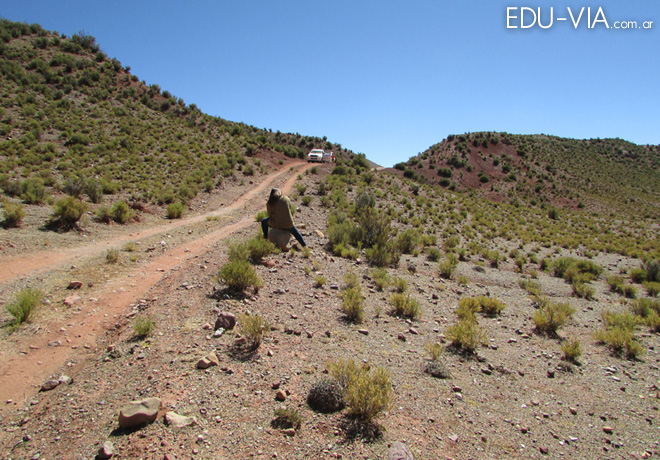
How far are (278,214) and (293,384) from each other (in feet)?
22.1

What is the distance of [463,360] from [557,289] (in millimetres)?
10113

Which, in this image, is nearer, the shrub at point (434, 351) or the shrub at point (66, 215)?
the shrub at point (434, 351)

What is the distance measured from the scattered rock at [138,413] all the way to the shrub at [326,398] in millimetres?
1872

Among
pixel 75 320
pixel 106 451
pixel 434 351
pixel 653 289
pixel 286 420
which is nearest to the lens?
pixel 106 451

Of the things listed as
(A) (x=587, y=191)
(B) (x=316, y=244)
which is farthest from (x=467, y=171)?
(B) (x=316, y=244)

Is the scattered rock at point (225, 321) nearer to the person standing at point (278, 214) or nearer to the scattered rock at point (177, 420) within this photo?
the scattered rock at point (177, 420)

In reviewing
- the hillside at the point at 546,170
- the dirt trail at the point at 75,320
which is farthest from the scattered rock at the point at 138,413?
the hillside at the point at 546,170

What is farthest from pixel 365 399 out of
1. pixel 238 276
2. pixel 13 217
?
pixel 13 217

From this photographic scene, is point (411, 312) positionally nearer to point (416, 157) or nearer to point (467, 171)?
point (467, 171)

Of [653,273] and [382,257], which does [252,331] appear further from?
[653,273]

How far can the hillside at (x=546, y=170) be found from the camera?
52.5 meters

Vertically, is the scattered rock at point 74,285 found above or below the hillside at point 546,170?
below

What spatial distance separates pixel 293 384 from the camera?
493cm

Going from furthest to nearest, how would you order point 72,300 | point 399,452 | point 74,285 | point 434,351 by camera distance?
point 74,285
point 72,300
point 434,351
point 399,452
